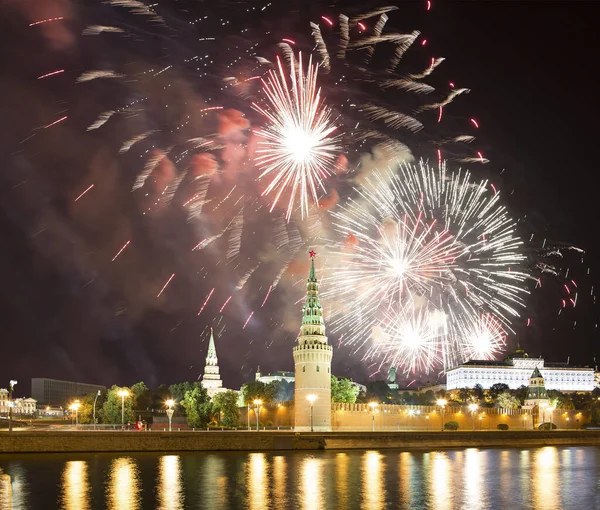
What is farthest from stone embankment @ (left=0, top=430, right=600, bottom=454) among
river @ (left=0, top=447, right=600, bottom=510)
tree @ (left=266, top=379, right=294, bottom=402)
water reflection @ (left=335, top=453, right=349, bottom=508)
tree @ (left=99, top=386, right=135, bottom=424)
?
tree @ (left=266, top=379, right=294, bottom=402)

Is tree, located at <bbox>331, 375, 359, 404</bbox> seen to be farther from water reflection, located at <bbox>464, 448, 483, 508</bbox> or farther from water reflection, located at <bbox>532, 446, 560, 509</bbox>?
water reflection, located at <bbox>532, 446, 560, 509</bbox>

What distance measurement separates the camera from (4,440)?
56.8 meters

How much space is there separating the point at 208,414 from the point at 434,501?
224 feet

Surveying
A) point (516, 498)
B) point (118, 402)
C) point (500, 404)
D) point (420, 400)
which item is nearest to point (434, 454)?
point (516, 498)

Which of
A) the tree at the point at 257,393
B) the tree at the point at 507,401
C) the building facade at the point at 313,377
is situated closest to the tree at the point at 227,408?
the tree at the point at 257,393

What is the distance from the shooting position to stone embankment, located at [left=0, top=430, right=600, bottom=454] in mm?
57438

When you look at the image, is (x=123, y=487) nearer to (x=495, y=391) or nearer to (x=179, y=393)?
(x=179, y=393)

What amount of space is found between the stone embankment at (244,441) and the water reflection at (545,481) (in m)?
11.8

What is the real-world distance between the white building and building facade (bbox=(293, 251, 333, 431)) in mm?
116176

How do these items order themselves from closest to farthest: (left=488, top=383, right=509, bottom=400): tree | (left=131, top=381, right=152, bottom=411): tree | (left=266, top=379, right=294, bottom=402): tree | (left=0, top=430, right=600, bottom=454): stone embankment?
(left=0, top=430, right=600, bottom=454): stone embankment < (left=131, top=381, right=152, bottom=411): tree < (left=266, top=379, right=294, bottom=402): tree < (left=488, top=383, right=509, bottom=400): tree

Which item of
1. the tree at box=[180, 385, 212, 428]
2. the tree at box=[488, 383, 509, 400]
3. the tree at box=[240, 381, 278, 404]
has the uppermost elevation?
the tree at box=[240, 381, 278, 404]

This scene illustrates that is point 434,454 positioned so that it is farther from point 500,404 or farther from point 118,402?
point 500,404

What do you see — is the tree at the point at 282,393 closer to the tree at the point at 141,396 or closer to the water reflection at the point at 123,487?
the tree at the point at 141,396

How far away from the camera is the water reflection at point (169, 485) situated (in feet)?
106
